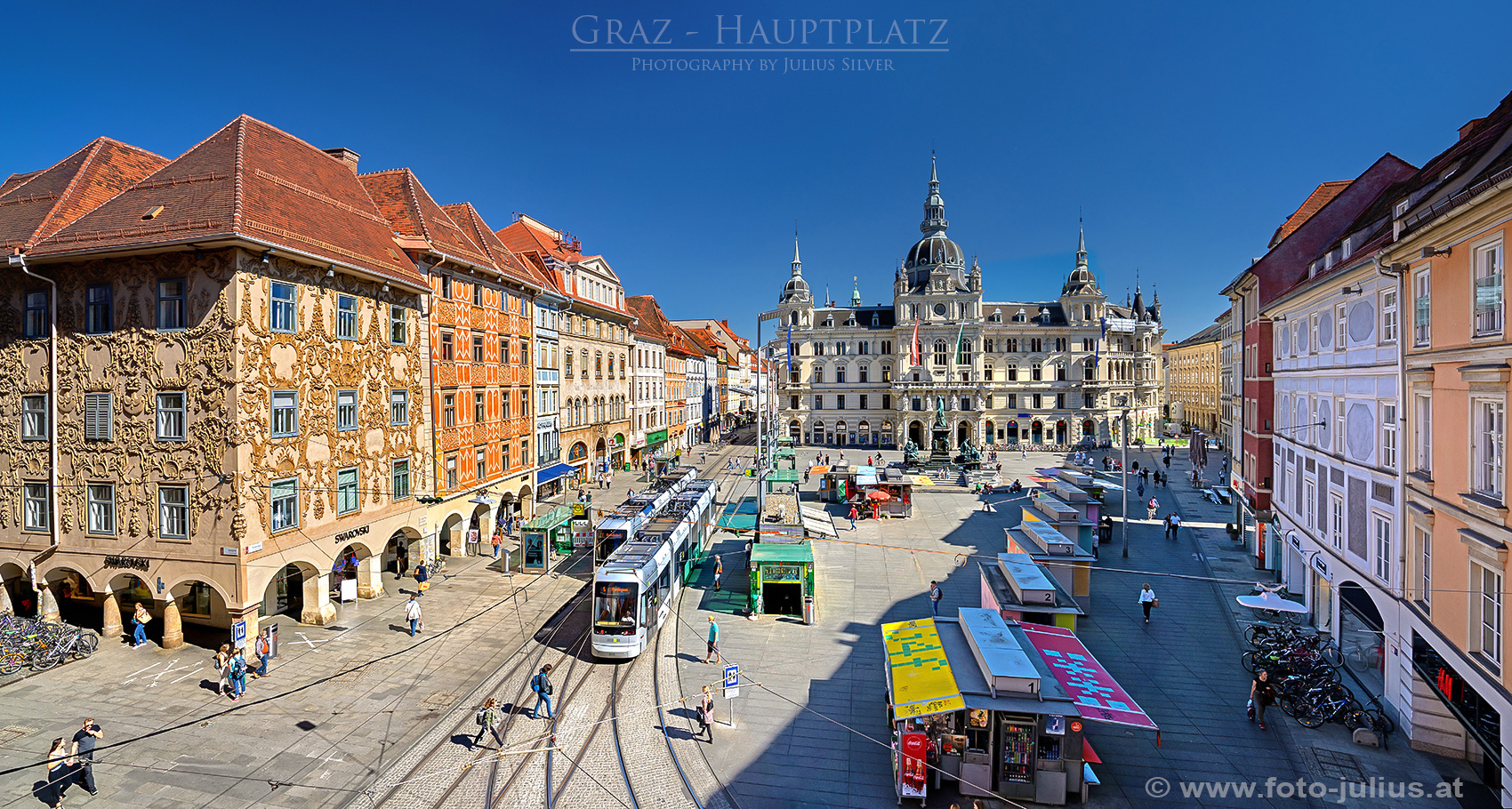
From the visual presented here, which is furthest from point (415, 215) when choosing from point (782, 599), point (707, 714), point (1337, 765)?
point (1337, 765)

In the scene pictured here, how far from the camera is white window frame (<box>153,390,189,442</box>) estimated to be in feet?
62.6

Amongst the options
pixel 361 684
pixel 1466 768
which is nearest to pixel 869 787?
pixel 1466 768

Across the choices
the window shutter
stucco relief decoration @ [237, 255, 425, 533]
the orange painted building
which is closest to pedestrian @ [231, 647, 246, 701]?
stucco relief decoration @ [237, 255, 425, 533]

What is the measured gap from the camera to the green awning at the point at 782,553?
22.4 metres

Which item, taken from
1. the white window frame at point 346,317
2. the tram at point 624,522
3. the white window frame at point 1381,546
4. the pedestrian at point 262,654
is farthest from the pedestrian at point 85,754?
the white window frame at point 1381,546

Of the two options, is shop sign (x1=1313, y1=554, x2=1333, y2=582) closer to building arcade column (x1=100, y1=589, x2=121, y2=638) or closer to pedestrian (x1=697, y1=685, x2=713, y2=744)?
pedestrian (x1=697, y1=685, x2=713, y2=744)

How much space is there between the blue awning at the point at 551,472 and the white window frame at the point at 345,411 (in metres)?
14.7

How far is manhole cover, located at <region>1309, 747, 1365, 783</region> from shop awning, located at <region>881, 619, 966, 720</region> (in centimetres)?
788

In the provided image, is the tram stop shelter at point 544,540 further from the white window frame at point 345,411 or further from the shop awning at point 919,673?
the shop awning at point 919,673

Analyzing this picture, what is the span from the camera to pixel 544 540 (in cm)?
2866

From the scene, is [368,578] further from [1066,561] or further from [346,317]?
[1066,561]

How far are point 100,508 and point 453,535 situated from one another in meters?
11.9

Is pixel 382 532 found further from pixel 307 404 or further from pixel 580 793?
pixel 580 793

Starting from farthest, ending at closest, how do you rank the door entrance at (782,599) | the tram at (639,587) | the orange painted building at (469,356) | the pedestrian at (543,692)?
the orange painted building at (469,356), the door entrance at (782,599), the tram at (639,587), the pedestrian at (543,692)
